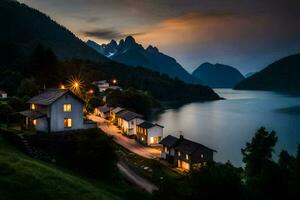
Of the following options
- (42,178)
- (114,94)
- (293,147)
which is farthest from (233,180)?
(114,94)

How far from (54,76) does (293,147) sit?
235ft

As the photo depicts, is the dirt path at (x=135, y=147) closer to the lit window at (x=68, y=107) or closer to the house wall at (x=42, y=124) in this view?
the lit window at (x=68, y=107)

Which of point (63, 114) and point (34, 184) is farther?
point (63, 114)

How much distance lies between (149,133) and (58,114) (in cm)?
3360

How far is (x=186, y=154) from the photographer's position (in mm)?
57375

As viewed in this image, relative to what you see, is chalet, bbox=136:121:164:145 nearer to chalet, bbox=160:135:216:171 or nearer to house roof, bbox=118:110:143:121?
house roof, bbox=118:110:143:121

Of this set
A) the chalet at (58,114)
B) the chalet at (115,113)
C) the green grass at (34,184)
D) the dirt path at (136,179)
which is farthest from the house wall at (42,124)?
the chalet at (115,113)

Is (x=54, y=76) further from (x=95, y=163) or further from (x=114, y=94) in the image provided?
(x=95, y=163)

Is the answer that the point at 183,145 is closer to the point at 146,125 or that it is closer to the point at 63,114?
the point at 146,125

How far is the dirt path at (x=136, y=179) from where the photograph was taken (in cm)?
3819

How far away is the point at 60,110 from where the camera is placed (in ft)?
143

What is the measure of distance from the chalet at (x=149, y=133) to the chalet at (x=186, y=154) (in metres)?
11.4

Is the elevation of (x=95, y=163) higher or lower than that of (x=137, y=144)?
higher

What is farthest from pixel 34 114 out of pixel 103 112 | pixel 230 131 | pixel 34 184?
pixel 230 131
